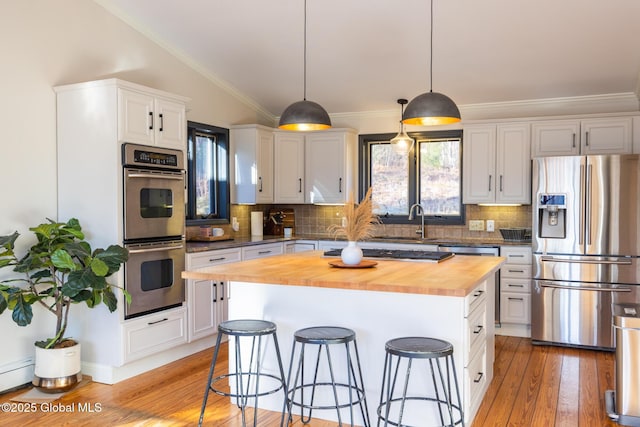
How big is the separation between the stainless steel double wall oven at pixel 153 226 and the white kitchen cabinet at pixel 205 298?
14cm

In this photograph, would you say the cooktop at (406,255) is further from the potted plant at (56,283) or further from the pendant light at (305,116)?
the potted plant at (56,283)

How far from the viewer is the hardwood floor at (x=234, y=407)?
127 inches

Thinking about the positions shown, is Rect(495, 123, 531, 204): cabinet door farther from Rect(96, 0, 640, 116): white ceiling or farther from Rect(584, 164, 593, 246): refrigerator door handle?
Rect(584, 164, 593, 246): refrigerator door handle

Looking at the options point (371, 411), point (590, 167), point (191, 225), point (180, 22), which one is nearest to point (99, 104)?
point (180, 22)

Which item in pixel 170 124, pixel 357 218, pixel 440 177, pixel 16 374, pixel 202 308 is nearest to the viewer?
pixel 357 218

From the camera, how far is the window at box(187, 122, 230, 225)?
546cm

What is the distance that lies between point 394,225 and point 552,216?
6.03ft

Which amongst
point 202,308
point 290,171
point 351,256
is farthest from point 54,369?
point 290,171

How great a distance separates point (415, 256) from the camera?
150 inches

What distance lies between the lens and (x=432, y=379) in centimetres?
289

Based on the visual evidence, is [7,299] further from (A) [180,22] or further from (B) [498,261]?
(B) [498,261]

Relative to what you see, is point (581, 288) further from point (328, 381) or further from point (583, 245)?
point (328, 381)

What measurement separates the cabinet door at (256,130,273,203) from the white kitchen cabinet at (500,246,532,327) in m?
2.55

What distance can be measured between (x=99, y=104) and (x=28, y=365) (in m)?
1.87
